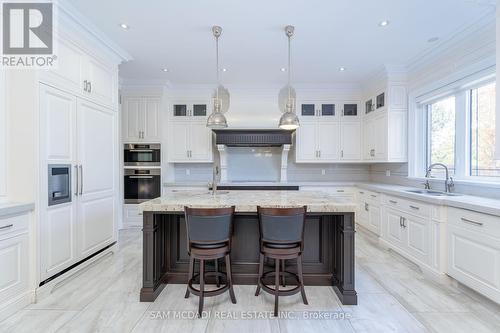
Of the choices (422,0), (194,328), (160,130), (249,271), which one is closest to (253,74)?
(160,130)

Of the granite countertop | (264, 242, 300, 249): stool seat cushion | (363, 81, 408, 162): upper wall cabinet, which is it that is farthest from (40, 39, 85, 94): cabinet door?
(363, 81, 408, 162): upper wall cabinet

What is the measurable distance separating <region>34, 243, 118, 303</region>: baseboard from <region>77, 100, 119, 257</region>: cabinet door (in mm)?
118

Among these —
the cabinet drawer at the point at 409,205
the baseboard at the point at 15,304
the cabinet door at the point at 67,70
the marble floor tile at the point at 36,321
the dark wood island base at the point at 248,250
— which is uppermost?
the cabinet door at the point at 67,70

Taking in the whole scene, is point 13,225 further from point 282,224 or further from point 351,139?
point 351,139

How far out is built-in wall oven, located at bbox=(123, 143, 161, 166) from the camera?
4.55 metres

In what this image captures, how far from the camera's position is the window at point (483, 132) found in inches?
108

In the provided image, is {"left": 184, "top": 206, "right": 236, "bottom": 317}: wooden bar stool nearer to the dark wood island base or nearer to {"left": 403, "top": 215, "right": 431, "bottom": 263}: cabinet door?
the dark wood island base

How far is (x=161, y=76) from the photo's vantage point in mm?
4402

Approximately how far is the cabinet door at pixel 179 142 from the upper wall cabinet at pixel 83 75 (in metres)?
1.57

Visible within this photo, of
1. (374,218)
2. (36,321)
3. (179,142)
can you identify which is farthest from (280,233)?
(179,142)

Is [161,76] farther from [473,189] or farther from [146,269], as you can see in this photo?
[473,189]

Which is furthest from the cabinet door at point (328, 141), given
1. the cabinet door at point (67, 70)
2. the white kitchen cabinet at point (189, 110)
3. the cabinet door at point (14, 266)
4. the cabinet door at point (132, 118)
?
the cabinet door at point (14, 266)

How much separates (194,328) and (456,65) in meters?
4.07

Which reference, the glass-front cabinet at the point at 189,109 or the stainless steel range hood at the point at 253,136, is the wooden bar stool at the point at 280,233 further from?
the glass-front cabinet at the point at 189,109
